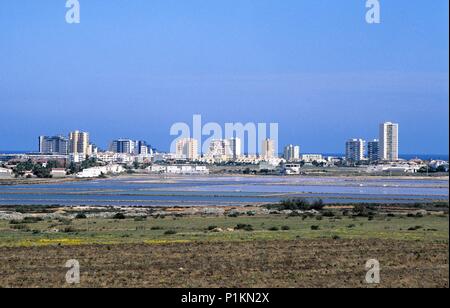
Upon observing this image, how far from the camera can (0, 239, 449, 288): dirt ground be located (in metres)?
16.9

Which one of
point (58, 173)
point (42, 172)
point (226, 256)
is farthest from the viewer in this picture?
point (58, 173)

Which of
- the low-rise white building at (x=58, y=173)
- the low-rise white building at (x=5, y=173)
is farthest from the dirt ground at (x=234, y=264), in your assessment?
the low-rise white building at (x=58, y=173)

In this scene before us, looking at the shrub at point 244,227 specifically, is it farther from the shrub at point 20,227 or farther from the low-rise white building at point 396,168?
the low-rise white building at point 396,168

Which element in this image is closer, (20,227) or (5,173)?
(20,227)

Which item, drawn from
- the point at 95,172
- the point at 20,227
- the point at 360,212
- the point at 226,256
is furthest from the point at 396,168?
the point at 226,256

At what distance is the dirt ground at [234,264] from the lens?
16.9m

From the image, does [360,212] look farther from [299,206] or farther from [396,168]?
[396,168]

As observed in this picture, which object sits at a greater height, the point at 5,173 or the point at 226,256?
the point at 226,256

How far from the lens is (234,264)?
19766mm

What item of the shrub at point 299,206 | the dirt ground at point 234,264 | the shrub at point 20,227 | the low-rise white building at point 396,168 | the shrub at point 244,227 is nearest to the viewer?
the dirt ground at point 234,264

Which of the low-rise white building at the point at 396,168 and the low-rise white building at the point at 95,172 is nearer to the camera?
the low-rise white building at the point at 95,172

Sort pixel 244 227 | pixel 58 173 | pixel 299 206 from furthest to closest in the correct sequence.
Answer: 1. pixel 58 173
2. pixel 299 206
3. pixel 244 227

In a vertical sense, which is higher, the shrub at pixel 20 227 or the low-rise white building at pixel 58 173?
the shrub at pixel 20 227

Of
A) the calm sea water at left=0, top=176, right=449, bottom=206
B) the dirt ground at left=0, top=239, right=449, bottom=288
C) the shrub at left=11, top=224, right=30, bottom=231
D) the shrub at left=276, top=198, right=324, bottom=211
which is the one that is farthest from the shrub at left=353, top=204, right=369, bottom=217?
the dirt ground at left=0, top=239, right=449, bottom=288
